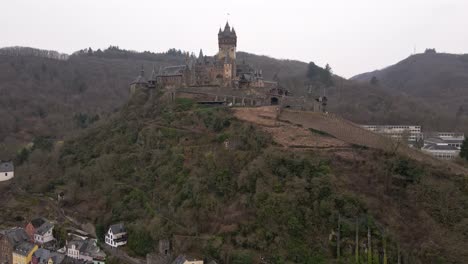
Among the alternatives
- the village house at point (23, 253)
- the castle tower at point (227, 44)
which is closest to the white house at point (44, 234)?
the village house at point (23, 253)

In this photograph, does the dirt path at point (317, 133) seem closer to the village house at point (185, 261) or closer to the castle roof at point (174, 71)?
the village house at point (185, 261)

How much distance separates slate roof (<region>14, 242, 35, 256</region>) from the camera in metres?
35.9

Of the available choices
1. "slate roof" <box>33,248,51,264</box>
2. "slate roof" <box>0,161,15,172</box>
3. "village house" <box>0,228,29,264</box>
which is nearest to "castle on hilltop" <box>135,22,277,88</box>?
"slate roof" <box>0,161,15,172</box>

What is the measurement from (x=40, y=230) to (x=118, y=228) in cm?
906

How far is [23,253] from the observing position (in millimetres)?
35938

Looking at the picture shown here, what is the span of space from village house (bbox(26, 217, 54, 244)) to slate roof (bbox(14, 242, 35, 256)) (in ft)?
3.68

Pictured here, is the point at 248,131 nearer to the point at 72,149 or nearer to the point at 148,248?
the point at 148,248

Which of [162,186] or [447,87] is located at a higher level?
[447,87]

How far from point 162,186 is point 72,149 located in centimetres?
1929

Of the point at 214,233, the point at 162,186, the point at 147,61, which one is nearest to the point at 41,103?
the point at 147,61

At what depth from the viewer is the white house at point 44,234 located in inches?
1481

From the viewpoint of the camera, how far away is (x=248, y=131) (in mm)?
37719

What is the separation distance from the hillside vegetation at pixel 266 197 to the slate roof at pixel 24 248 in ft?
16.4

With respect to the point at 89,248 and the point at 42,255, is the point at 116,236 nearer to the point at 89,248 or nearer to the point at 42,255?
the point at 89,248
